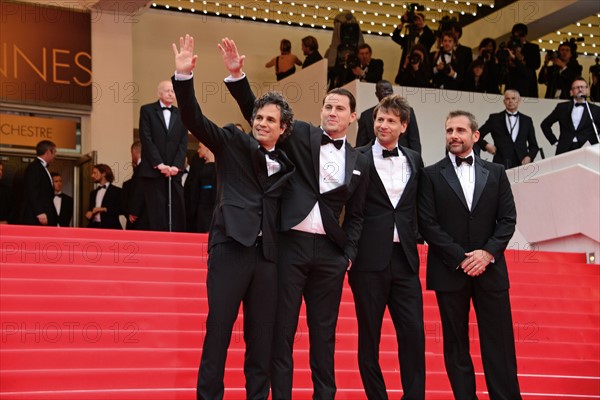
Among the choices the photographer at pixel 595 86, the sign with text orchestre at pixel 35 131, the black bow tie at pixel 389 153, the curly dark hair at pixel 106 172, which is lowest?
the black bow tie at pixel 389 153

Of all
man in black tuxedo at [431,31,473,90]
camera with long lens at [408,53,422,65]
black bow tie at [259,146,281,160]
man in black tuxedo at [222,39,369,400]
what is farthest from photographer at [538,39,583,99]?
black bow tie at [259,146,281,160]

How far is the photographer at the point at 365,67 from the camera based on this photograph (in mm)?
13695

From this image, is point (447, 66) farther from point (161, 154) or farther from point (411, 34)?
point (161, 154)

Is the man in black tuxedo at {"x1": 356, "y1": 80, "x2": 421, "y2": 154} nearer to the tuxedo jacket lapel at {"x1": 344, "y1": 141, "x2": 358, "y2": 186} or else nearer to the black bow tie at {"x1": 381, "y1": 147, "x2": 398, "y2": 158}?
the black bow tie at {"x1": 381, "y1": 147, "x2": 398, "y2": 158}

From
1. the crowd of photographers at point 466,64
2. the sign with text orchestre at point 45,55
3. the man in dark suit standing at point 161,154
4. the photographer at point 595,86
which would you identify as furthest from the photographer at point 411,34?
the man in dark suit standing at point 161,154

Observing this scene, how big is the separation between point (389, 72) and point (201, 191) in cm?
818

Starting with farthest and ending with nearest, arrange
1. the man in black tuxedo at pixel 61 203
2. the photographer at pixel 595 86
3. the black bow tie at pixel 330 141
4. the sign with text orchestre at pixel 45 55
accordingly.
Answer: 1. the photographer at pixel 595 86
2. the sign with text orchestre at pixel 45 55
3. the man in black tuxedo at pixel 61 203
4. the black bow tie at pixel 330 141

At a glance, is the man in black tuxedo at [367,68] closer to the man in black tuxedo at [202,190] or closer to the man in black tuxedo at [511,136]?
the man in black tuxedo at [511,136]

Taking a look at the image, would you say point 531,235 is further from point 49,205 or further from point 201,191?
point 49,205

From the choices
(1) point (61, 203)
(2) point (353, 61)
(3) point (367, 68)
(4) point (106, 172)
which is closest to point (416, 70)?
(3) point (367, 68)

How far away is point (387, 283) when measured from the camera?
5227 millimetres

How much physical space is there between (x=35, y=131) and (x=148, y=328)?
26.6ft

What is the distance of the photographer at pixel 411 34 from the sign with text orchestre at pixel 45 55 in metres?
4.65

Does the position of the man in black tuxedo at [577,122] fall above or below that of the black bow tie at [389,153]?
above
